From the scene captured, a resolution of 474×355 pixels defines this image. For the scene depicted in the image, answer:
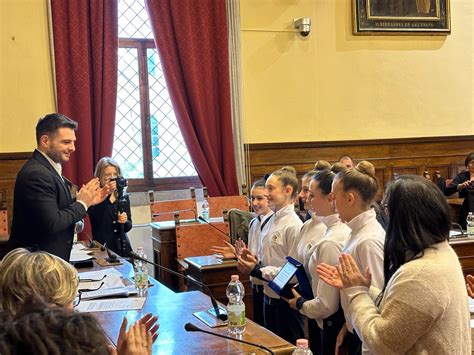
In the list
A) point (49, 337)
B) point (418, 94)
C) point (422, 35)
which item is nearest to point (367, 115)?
point (418, 94)

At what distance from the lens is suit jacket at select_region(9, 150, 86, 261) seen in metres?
3.20

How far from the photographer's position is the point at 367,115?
7.61 metres

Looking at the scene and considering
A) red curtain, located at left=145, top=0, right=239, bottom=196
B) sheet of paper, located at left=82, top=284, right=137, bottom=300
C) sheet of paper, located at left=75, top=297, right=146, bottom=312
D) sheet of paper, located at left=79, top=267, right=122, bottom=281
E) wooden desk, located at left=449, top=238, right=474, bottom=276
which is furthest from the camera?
red curtain, located at left=145, top=0, right=239, bottom=196

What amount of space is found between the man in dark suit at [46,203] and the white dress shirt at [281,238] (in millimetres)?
1076

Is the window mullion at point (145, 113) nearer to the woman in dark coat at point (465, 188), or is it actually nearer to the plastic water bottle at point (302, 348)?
the woman in dark coat at point (465, 188)

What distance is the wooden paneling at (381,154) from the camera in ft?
23.6

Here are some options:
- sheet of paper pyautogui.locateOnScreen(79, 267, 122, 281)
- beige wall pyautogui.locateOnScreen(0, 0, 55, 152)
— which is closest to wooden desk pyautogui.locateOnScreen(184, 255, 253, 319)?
sheet of paper pyautogui.locateOnScreen(79, 267, 122, 281)

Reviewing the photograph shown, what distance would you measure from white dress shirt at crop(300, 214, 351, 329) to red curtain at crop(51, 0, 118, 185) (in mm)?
3910

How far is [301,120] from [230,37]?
1.35m

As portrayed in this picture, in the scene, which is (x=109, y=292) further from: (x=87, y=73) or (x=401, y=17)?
(x=401, y=17)

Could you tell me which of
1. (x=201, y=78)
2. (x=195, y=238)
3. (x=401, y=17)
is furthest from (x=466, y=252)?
(x=401, y=17)

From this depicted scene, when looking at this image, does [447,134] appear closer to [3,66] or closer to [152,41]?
[152,41]

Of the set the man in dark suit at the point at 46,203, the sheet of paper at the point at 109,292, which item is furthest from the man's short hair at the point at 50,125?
the sheet of paper at the point at 109,292

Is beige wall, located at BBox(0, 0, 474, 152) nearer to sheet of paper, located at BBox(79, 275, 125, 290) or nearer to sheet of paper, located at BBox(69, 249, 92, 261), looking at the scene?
Result: sheet of paper, located at BBox(69, 249, 92, 261)
